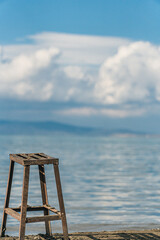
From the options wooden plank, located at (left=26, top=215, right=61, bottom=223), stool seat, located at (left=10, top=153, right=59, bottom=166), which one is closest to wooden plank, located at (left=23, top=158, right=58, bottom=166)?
stool seat, located at (left=10, top=153, right=59, bottom=166)

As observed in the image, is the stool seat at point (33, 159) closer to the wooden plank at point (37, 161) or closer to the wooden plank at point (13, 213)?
the wooden plank at point (37, 161)

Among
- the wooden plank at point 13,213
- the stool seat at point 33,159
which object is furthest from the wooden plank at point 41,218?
the stool seat at point 33,159

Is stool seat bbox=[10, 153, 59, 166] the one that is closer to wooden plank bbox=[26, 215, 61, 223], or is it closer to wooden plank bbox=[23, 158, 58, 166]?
wooden plank bbox=[23, 158, 58, 166]

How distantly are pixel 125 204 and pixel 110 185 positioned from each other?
5841 millimetres

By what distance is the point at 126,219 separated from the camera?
1125cm

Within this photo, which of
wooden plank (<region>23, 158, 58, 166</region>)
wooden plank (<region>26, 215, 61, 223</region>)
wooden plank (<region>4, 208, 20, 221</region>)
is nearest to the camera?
wooden plank (<region>23, 158, 58, 166</region>)

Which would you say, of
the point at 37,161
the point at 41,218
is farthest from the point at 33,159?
the point at 41,218

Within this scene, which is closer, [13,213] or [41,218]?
[41,218]

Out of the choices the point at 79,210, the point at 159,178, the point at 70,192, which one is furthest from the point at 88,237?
the point at 159,178

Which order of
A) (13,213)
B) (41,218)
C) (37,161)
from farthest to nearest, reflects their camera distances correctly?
(13,213) → (41,218) → (37,161)

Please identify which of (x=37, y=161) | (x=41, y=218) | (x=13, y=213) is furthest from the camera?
(x=13, y=213)

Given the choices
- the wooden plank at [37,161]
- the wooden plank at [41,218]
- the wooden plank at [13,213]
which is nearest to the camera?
the wooden plank at [37,161]

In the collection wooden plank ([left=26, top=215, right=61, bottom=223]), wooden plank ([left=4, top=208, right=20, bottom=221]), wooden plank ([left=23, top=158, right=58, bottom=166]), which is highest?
wooden plank ([left=23, top=158, right=58, bottom=166])

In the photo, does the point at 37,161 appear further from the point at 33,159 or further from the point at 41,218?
the point at 41,218
